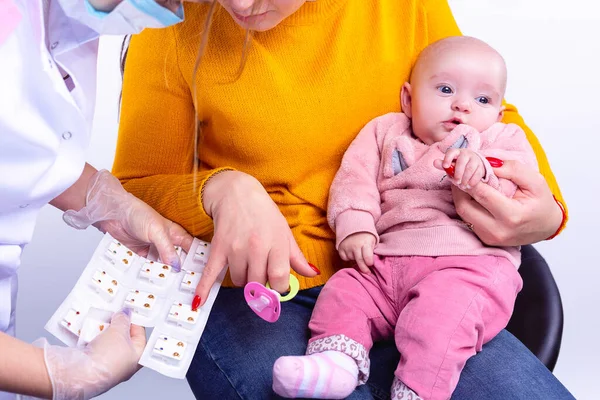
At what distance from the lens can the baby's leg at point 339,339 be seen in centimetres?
111

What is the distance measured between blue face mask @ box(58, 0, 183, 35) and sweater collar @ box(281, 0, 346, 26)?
324mm

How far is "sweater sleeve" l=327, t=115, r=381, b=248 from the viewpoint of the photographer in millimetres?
1339

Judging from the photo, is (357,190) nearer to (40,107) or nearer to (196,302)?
(196,302)

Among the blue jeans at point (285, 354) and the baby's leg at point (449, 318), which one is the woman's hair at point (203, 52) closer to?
the blue jeans at point (285, 354)

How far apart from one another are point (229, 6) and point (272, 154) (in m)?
0.29

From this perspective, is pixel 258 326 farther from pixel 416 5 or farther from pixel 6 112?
pixel 416 5

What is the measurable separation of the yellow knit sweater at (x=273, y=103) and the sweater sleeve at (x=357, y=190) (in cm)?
4

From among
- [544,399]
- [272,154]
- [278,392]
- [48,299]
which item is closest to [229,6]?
[272,154]

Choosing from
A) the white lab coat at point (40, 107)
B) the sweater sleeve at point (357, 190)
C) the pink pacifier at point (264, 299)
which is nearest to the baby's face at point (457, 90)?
the sweater sleeve at point (357, 190)

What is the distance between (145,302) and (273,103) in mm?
407

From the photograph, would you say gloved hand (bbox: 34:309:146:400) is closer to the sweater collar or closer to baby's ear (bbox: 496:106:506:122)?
the sweater collar

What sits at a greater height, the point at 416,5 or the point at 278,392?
the point at 416,5

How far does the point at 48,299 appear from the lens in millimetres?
2012

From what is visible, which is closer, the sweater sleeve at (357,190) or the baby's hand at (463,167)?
the baby's hand at (463,167)
